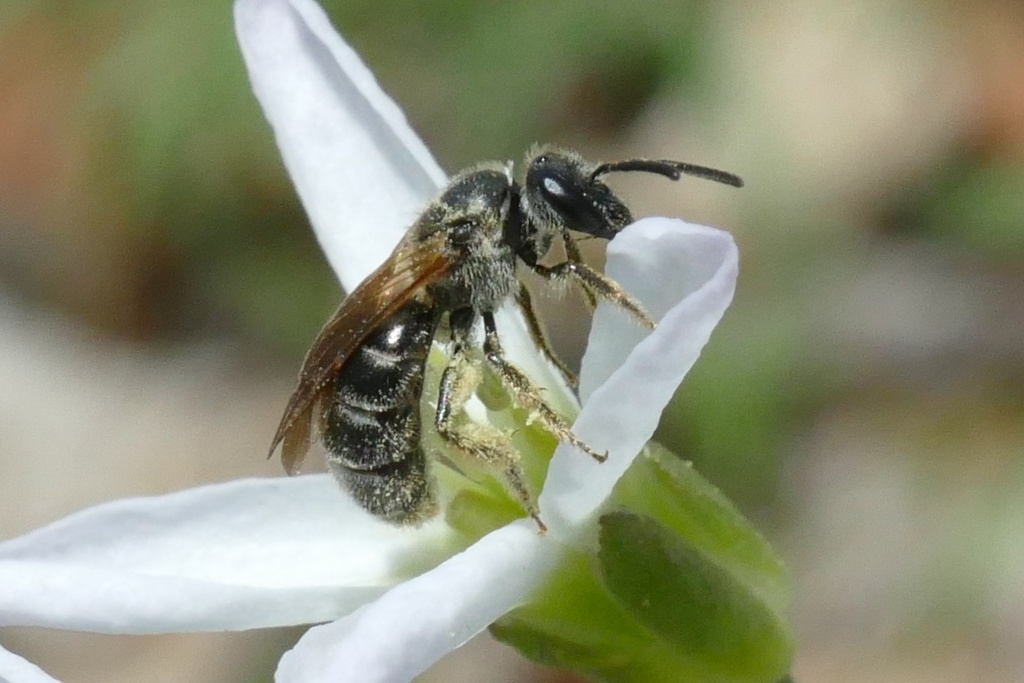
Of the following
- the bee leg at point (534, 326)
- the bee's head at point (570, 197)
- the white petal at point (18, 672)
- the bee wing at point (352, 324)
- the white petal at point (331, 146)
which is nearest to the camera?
the white petal at point (18, 672)

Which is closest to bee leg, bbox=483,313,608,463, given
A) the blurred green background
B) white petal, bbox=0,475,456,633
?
white petal, bbox=0,475,456,633

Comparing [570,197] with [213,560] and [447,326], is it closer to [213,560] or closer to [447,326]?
[447,326]

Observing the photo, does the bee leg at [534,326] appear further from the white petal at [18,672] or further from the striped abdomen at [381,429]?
the white petal at [18,672]

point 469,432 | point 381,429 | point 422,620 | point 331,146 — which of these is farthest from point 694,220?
point 422,620

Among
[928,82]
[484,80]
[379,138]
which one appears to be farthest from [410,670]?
[928,82]

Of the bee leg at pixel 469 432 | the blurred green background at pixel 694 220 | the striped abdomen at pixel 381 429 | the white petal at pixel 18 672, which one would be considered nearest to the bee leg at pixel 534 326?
the bee leg at pixel 469 432

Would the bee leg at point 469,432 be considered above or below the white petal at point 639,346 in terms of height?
below

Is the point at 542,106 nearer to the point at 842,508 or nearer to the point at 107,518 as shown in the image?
the point at 842,508
